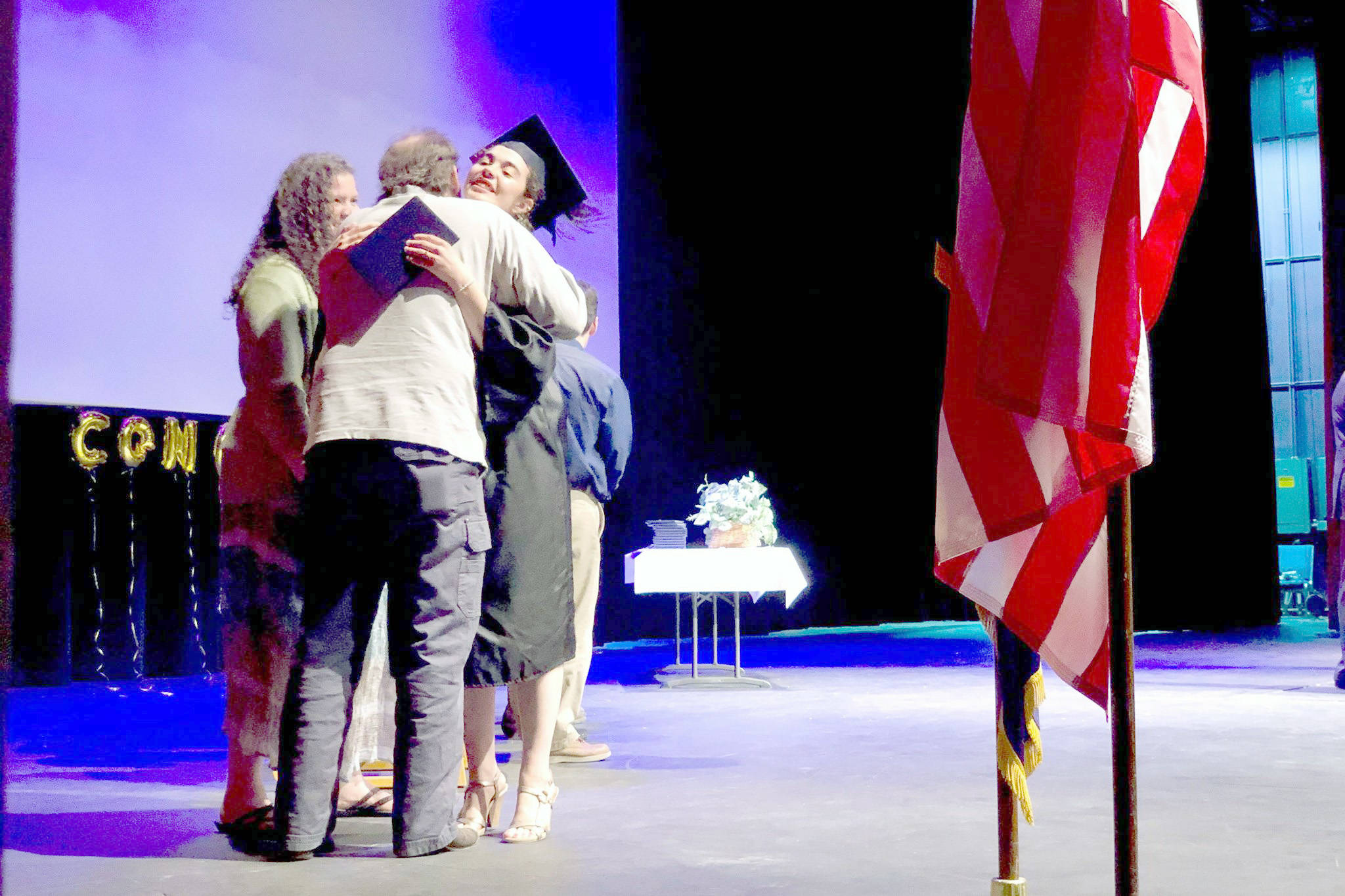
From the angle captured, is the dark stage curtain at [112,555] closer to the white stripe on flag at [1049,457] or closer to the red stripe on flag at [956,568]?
the red stripe on flag at [956,568]

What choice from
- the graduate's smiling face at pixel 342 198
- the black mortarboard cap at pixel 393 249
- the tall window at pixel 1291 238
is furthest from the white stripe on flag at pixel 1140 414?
the tall window at pixel 1291 238

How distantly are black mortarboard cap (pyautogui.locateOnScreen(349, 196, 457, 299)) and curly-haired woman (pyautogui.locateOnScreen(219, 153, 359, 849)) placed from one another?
1.13ft

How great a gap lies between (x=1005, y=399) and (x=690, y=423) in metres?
7.81

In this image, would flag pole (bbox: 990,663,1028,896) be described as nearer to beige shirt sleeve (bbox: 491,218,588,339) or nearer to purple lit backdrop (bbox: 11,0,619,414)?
beige shirt sleeve (bbox: 491,218,588,339)

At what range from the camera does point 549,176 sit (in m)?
3.00

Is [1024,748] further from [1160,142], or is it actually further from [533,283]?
[533,283]

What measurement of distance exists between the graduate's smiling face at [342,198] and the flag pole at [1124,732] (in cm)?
193

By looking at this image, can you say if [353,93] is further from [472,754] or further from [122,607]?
[472,754]

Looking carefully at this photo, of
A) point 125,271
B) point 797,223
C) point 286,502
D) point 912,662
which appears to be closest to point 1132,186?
point 286,502

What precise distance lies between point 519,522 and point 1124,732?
4.76 ft

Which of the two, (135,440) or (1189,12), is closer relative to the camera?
(1189,12)

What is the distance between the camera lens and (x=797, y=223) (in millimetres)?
9945

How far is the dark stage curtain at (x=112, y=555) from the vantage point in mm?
6070

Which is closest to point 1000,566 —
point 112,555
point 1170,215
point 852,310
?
point 1170,215
